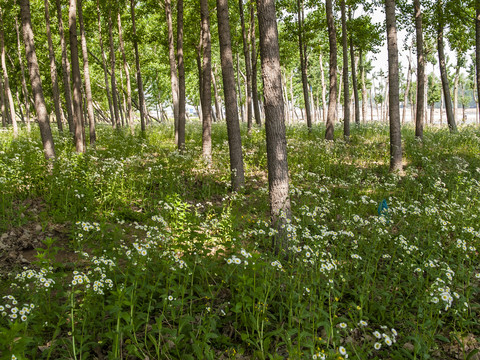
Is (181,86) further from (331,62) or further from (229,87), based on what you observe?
(331,62)

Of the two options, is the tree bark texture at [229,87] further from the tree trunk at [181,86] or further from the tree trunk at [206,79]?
the tree trunk at [181,86]

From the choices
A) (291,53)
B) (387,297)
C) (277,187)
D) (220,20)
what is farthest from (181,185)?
(291,53)

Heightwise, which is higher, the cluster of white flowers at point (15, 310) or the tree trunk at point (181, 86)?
the tree trunk at point (181, 86)

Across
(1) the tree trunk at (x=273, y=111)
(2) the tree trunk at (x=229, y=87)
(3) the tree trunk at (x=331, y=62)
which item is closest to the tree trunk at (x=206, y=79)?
(2) the tree trunk at (x=229, y=87)

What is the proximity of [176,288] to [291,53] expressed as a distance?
842 inches

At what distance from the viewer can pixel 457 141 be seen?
1318cm

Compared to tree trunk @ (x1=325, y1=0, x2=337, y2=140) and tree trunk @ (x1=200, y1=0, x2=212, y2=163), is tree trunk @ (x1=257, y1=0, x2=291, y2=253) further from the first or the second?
tree trunk @ (x1=325, y1=0, x2=337, y2=140)

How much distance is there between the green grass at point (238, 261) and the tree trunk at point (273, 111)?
0.45 m

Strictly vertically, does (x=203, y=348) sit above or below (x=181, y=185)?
below

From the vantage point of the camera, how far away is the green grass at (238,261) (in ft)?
9.82

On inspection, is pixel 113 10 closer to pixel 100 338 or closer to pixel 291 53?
pixel 291 53

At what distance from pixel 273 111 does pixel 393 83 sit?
636 centimetres

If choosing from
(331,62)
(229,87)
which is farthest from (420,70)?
(229,87)

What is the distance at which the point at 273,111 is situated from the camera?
5078 millimetres
